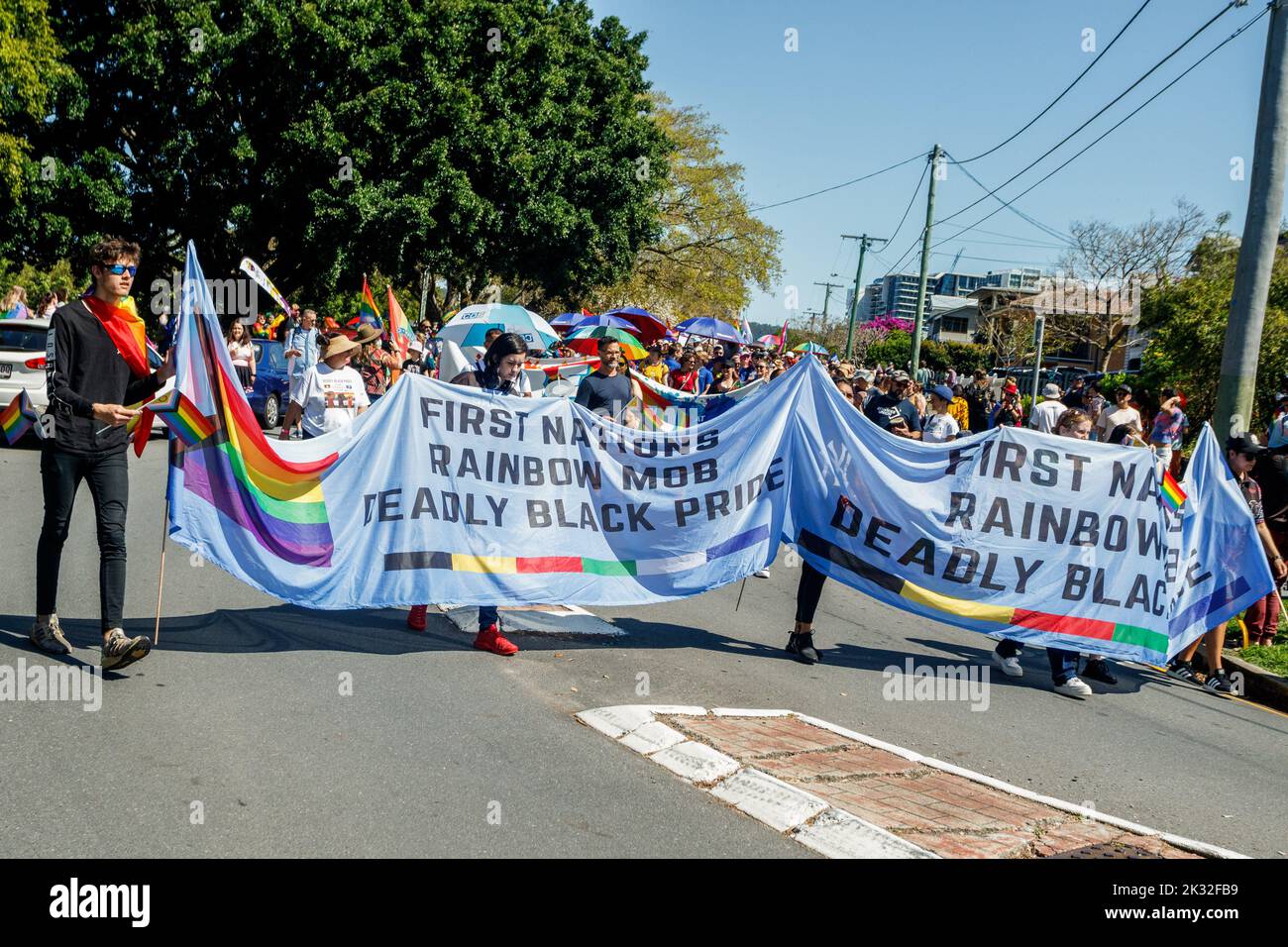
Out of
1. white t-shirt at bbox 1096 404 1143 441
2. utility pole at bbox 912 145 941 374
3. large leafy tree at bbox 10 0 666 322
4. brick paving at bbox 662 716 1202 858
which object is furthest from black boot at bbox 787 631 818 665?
utility pole at bbox 912 145 941 374

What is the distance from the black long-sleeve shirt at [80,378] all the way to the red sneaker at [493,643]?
2286 millimetres

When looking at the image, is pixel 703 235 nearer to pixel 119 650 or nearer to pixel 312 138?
pixel 312 138

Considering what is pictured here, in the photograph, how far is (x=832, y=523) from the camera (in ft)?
24.2

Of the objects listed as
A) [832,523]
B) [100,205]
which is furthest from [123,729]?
[100,205]

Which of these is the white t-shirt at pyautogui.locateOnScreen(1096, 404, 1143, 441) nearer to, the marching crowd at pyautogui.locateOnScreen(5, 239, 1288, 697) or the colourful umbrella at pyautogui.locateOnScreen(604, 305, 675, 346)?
the marching crowd at pyautogui.locateOnScreen(5, 239, 1288, 697)

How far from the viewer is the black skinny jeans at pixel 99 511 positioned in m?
5.44

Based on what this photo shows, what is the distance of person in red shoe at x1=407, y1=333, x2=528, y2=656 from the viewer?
21.9ft

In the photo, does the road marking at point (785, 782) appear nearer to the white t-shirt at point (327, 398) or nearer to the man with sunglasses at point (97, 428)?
the man with sunglasses at point (97, 428)

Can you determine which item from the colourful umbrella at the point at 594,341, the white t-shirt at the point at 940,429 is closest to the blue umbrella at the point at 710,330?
the colourful umbrella at the point at 594,341

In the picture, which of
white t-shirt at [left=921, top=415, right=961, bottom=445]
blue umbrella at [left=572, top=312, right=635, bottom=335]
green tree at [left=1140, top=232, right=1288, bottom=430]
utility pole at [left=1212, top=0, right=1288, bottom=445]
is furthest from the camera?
blue umbrella at [left=572, top=312, right=635, bottom=335]

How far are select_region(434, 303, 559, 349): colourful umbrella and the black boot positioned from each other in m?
8.85

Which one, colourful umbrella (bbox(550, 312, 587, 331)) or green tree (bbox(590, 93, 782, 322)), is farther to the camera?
green tree (bbox(590, 93, 782, 322))
